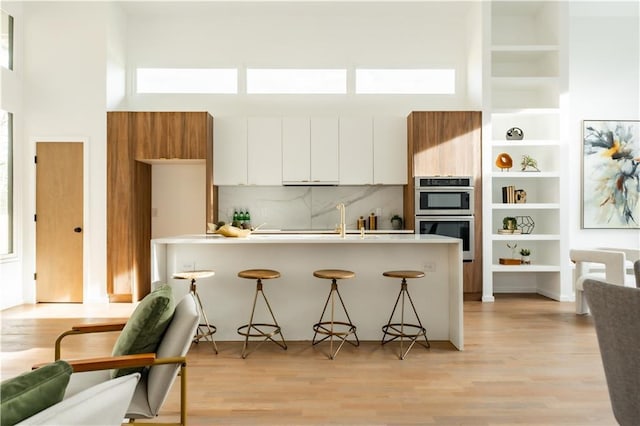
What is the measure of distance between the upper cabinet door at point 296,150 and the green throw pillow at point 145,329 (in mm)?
4487

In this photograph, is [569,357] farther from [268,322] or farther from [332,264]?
[268,322]

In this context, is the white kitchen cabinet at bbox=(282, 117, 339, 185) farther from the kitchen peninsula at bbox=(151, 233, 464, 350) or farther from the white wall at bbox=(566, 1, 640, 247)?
the white wall at bbox=(566, 1, 640, 247)

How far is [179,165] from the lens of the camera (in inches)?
275

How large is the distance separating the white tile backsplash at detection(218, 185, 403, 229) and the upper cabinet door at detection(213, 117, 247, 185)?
1.23ft

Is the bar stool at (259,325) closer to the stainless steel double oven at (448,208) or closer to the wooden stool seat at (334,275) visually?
the wooden stool seat at (334,275)

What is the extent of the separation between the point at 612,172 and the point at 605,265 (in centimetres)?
217

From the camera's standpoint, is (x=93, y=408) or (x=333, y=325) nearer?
(x=93, y=408)

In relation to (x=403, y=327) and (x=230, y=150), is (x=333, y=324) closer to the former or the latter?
(x=403, y=327)

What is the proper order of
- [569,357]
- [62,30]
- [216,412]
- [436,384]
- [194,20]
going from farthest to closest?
[194,20] → [62,30] → [569,357] → [436,384] → [216,412]

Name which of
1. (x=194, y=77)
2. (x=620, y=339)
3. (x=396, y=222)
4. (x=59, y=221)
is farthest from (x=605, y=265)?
(x=59, y=221)

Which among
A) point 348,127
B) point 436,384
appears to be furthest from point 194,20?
point 436,384

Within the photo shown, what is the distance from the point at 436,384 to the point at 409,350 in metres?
0.75

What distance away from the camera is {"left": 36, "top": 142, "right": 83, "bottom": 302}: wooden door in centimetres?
623

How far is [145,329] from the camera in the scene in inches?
81.9
